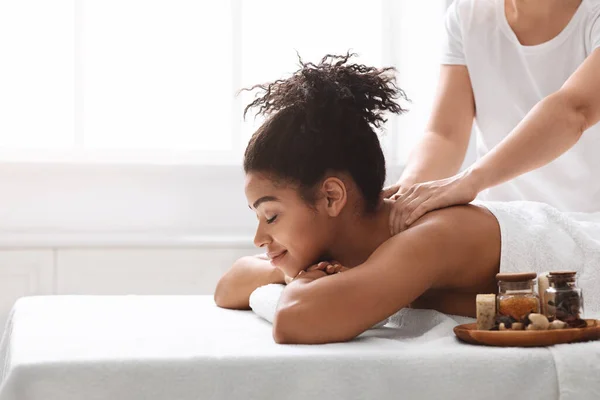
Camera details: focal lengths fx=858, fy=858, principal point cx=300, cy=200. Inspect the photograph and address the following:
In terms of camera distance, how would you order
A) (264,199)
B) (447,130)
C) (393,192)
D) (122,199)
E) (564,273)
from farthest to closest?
(122,199)
(447,130)
(393,192)
(264,199)
(564,273)

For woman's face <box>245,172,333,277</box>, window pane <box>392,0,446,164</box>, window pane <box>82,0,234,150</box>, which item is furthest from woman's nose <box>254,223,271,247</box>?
window pane <box>392,0,446,164</box>

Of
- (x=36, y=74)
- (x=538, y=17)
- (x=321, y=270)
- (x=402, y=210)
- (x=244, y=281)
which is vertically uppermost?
(x=538, y=17)

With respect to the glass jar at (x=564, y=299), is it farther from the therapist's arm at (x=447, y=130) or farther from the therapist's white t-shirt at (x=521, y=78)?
the therapist's white t-shirt at (x=521, y=78)

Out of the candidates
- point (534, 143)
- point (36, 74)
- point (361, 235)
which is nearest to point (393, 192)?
point (361, 235)

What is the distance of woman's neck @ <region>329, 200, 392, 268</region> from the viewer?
1.59 m

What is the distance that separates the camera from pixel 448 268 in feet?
4.74

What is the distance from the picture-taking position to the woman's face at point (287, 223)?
151 centimetres

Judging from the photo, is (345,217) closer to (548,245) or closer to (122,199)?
(548,245)

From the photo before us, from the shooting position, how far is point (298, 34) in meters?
3.08

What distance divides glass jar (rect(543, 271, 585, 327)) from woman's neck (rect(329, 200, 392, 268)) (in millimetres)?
375

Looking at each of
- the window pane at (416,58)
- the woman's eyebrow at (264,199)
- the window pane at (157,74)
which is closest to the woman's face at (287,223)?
the woman's eyebrow at (264,199)

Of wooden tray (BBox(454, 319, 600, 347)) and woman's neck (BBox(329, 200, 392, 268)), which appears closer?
wooden tray (BBox(454, 319, 600, 347))

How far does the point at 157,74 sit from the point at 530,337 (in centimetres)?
201

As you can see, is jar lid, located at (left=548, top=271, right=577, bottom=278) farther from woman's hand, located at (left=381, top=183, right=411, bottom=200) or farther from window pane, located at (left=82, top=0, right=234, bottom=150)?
window pane, located at (left=82, top=0, right=234, bottom=150)
